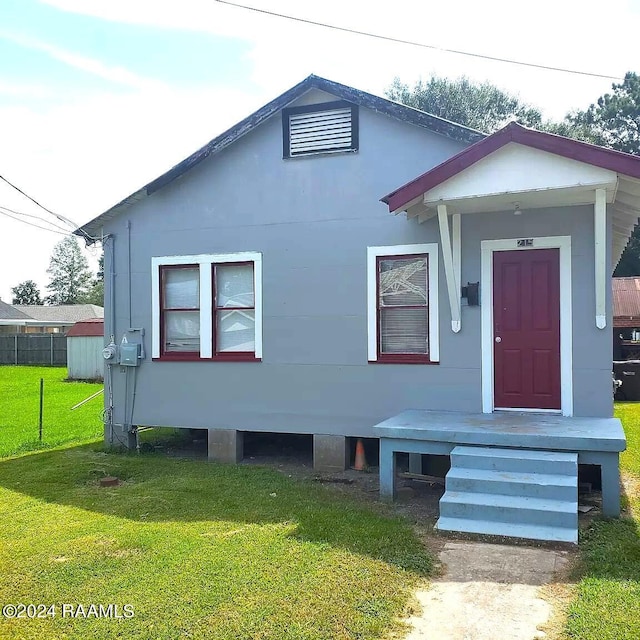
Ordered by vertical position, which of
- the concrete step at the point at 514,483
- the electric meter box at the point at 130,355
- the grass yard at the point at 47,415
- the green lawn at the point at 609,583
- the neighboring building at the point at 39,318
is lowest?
the grass yard at the point at 47,415

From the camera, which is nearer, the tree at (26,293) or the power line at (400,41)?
the power line at (400,41)

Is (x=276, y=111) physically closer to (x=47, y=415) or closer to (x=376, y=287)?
(x=376, y=287)

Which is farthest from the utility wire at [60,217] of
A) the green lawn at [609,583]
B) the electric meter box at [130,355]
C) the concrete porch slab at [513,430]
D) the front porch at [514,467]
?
the green lawn at [609,583]

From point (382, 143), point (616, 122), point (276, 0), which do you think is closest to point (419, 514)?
point (382, 143)

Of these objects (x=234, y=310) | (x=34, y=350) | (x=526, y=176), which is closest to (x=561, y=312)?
(x=526, y=176)

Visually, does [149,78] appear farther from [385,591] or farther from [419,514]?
[385,591]

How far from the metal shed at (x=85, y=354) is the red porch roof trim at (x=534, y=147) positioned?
1880cm

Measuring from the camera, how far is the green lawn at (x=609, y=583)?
3.50 m

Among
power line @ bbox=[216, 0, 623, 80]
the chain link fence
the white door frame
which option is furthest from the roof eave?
the chain link fence

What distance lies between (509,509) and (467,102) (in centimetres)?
3049

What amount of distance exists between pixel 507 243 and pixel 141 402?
5644 millimetres

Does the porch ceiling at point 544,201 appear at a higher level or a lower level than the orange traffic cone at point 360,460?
higher

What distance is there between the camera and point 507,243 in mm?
A: 7270

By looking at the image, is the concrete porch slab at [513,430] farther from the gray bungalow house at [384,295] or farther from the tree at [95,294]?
the tree at [95,294]
